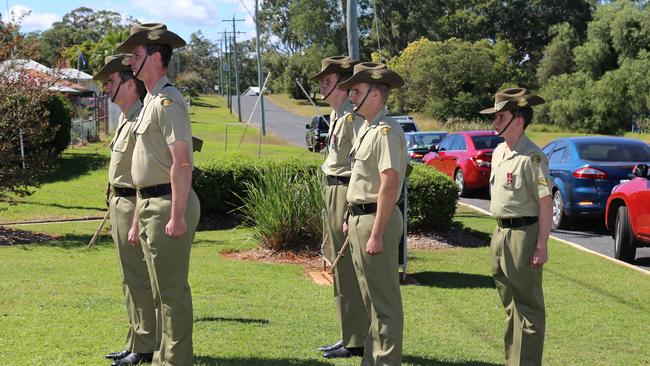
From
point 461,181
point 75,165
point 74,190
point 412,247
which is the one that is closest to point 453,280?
point 412,247

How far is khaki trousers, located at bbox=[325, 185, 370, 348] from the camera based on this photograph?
6.40m

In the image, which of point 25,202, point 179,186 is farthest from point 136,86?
point 25,202

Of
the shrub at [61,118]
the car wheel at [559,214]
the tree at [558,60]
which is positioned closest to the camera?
the car wheel at [559,214]

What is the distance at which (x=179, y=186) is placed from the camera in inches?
197

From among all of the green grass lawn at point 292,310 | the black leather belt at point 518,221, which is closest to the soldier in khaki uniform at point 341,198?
the green grass lawn at point 292,310

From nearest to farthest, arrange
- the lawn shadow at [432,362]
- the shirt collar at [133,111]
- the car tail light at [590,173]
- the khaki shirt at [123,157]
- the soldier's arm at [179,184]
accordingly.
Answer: the soldier's arm at [179,184]
the khaki shirt at [123,157]
the shirt collar at [133,111]
the lawn shadow at [432,362]
the car tail light at [590,173]

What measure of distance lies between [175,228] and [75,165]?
2300cm

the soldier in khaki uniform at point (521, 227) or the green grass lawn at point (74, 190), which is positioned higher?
the soldier in khaki uniform at point (521, 227)

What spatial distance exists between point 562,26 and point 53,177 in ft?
182

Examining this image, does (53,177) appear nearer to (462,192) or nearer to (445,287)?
(462,192)

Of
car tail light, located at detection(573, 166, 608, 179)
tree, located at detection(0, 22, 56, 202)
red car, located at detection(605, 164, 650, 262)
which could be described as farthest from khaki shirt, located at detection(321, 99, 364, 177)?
tree, located at detection(0, 22, 56, 202)

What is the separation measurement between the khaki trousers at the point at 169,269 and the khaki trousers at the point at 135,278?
1.99 ft

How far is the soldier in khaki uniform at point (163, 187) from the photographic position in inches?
202

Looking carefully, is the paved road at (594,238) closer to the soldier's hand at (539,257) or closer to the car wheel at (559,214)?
the car wheel at (559,214)
